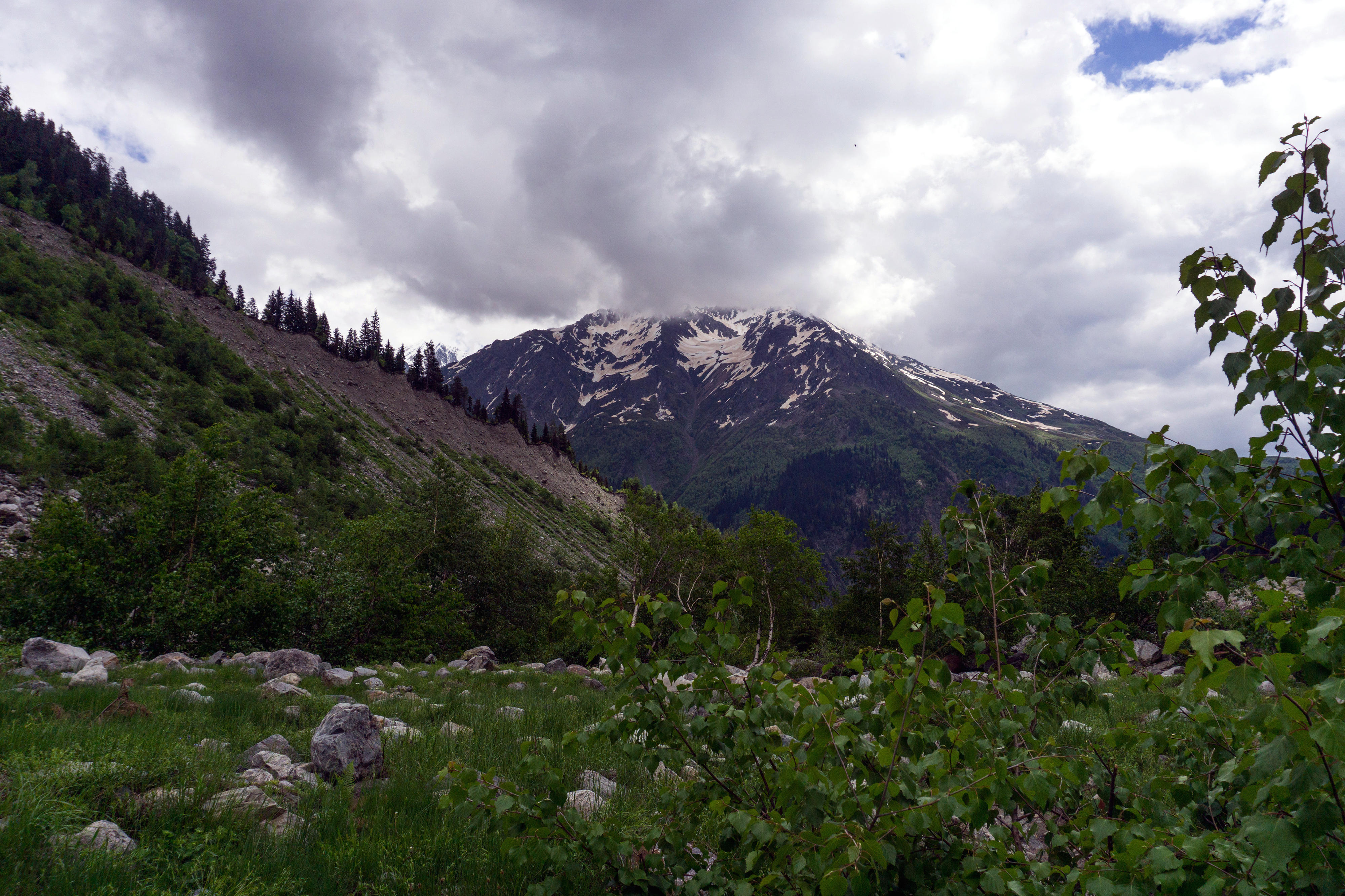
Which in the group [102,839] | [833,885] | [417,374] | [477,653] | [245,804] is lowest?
[477,653]

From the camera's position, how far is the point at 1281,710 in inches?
67.4

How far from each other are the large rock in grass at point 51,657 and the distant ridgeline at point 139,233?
305ft

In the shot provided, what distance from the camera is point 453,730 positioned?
7238 millimetres

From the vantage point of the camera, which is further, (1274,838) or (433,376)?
(433,376)

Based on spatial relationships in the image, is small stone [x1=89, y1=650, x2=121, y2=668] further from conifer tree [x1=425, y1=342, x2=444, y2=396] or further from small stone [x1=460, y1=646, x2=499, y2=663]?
conifer tree [x1=425, y1=342, x2=444, y2=396]

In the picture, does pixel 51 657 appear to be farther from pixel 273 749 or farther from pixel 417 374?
pixel 417 374

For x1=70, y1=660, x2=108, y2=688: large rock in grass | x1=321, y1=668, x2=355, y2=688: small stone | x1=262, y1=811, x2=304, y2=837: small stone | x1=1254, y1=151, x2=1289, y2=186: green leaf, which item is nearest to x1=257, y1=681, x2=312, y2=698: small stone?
x1=321, y1=668, x2=355, y2=688: small stone

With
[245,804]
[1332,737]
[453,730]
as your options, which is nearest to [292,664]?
[453,730]

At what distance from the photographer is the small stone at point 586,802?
496cm

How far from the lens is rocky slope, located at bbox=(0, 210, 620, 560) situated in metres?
36.9

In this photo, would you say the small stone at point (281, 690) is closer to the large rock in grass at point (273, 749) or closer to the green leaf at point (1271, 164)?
the large rock in grass at point (273, 749)

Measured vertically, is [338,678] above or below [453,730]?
below

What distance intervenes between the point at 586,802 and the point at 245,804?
2.69m

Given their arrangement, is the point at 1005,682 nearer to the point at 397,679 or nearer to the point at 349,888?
the point at 349,888
